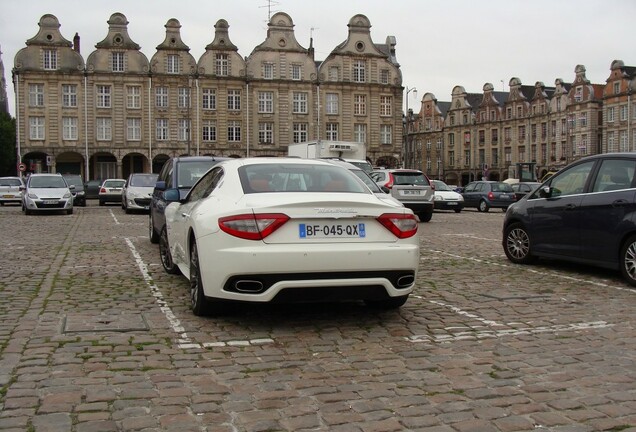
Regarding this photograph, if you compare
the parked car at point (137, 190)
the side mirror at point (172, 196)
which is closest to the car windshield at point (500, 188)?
the parked car at point (137, 190)

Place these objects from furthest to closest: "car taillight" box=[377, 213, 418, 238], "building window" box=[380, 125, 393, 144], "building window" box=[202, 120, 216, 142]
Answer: "building window" box=[380, 125, 393, 144] < "building window" box=[202, 120, 216, 142] < "car taillight" box=[377, 213, 418, 238]

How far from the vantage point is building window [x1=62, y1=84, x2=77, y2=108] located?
61.8 m

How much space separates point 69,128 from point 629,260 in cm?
5997

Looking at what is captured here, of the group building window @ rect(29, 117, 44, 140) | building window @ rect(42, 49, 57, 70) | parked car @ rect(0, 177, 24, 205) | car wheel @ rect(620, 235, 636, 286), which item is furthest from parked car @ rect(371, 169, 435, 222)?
building window @ rect(42, 49, 57, 70)

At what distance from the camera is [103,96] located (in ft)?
205

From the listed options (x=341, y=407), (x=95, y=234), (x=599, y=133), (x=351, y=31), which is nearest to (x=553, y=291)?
(x=341, y=407)

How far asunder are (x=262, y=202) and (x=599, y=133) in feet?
275

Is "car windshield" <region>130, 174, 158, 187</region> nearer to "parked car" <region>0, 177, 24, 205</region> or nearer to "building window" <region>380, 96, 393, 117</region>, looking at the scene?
"parked car" <region>0, 177, 24, 205</region>

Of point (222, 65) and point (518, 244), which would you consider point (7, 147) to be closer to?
point (222, 65)

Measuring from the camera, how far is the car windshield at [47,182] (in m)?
26.7

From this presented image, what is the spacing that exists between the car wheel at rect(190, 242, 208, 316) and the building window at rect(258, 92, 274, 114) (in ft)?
200

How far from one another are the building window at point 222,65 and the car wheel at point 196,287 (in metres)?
60.2

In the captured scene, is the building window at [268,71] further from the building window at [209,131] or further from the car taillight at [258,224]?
the car taillight at [258,224]

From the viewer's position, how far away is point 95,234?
54.8 feet
